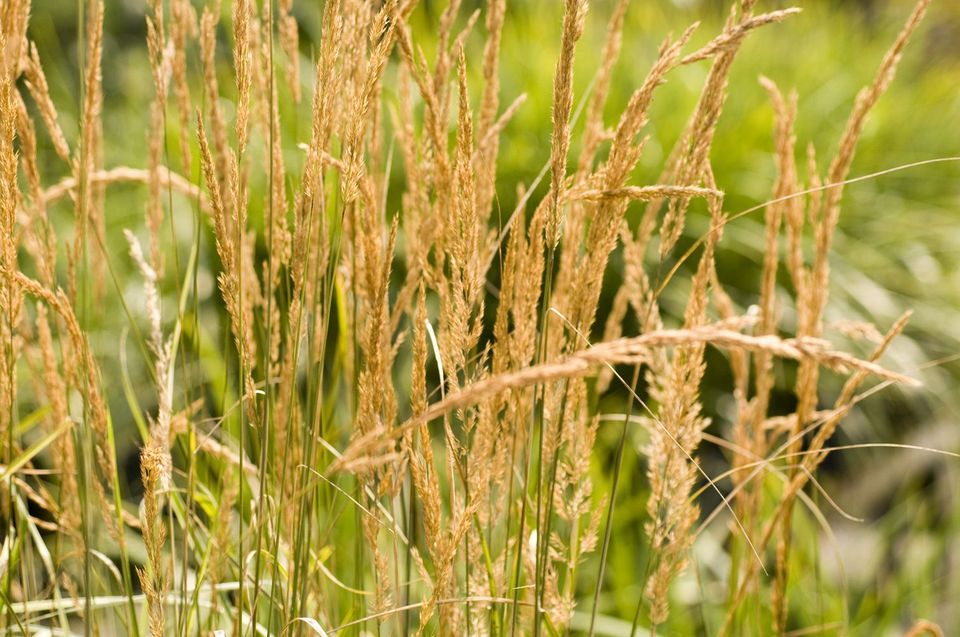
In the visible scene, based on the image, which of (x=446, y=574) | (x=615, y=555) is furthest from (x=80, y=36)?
(x=615, y=555)

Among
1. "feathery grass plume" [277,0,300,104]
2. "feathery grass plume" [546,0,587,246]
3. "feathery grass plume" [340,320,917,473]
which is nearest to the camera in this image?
"feathery grass plume" [340,320,917,473]

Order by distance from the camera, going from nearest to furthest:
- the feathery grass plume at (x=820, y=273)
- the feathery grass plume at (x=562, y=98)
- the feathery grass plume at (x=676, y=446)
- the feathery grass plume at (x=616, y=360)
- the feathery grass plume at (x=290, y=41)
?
the feathery grass plume at (x=616, y=360), the feathery grass plume at (x=562, y=98), the feathery grass plume at (x=676, y=446), the feathery grass plume at (x=820, y=273), the feathery grass plume at (x=290, y=41)

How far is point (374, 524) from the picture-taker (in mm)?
1182

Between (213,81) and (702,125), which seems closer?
(702,125)

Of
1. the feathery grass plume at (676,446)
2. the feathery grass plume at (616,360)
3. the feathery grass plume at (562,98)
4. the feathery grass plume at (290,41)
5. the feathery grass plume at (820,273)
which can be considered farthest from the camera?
the feathery grass plume at (290,41)

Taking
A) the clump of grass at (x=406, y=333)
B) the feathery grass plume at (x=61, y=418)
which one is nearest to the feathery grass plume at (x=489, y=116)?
Answer: the clump of grass at (x=406, y=333)

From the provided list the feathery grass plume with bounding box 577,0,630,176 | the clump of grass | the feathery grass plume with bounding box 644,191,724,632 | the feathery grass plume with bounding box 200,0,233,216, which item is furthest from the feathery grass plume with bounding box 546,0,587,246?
the feathery grass plume with bounding box 200,0,233,216

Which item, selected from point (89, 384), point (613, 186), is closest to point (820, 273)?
point (613, 186)

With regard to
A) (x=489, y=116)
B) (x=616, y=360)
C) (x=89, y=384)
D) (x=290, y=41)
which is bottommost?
(x=89, y=384)

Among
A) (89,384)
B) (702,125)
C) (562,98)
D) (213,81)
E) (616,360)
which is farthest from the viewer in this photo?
(213,81)

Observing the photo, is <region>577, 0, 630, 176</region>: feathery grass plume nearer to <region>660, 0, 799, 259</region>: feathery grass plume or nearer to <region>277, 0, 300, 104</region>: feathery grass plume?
<region>660, 0, 799, 259</region>: feathery grass plume

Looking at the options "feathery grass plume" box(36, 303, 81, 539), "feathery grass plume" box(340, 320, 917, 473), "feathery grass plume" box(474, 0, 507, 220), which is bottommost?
"feathery grass plume" box(36, 303, 81, 539)

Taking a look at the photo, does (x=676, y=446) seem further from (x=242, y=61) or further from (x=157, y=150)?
(x=157, y=150)

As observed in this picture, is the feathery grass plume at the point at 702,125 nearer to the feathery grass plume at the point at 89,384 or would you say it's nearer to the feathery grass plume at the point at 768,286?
the feathery grass plume at the point at 768,286
